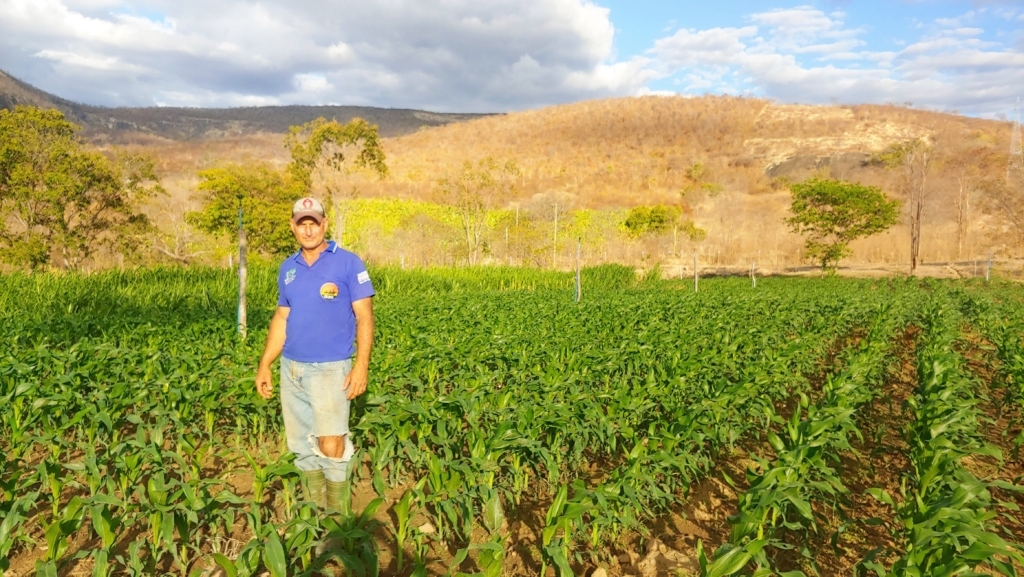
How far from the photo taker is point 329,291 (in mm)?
3561

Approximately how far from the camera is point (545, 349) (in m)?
6.91

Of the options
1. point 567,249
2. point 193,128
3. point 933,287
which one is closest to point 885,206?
point 933,287

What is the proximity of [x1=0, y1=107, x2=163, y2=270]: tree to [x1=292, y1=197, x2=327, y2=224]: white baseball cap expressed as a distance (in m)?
15.5

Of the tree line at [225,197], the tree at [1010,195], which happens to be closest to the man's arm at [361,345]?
the tree line at [225,197]

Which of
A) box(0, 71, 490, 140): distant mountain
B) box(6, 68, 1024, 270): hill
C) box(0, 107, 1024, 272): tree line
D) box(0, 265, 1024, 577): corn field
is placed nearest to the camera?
box(0, 265, 1024, 577): corn field

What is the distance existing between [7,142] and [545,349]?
15.4 meters

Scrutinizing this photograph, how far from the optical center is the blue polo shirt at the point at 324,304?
3.58m

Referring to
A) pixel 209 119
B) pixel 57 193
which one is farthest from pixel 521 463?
pixel 209 119

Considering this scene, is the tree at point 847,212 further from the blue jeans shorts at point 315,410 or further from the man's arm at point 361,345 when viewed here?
the blue jeans shorts at point 315,410

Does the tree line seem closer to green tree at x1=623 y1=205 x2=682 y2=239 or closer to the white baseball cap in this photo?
green tree at x1=623 y1=205 x2=682 y2=239

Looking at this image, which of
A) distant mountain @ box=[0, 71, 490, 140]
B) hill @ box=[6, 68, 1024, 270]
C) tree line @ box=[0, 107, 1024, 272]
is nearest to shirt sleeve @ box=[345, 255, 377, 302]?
tree line @ box=[0, 107, 1024, 272]

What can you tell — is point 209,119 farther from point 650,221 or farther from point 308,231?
point 308,231

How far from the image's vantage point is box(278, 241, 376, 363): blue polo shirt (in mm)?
3582

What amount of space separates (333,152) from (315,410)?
72.8 feet
